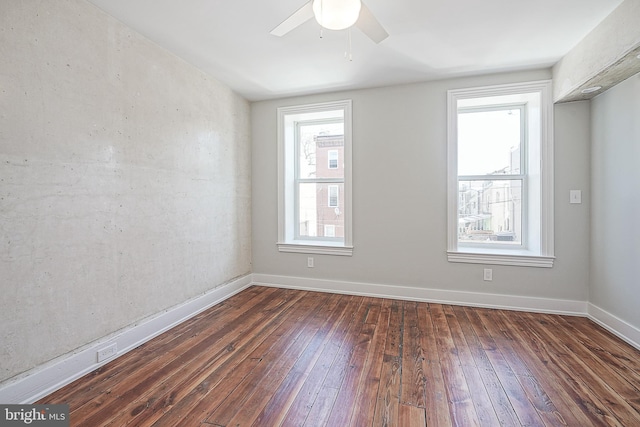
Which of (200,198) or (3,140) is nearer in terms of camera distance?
(3,140)

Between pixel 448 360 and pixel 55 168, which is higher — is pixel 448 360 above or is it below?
below

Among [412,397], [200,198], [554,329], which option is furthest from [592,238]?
[200,198]

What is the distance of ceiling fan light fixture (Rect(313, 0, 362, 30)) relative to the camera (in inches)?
56.1

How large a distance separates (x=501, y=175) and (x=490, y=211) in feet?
1.44

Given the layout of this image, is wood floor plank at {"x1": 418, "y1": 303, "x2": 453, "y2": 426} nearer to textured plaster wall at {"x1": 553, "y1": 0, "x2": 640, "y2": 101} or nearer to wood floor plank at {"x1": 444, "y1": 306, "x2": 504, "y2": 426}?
wood floor plank at {"x1": 444, "y1": 306, "x2": 504, "y2": 426}

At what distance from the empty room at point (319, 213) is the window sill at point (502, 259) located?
0.02 meters

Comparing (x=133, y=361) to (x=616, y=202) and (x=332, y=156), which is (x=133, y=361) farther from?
(x=616, y=202)

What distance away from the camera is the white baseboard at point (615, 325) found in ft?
7.32

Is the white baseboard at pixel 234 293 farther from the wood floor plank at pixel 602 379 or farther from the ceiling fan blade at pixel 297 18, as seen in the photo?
the ceiling fan blade at pixel 297 18

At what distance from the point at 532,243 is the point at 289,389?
3.01 m

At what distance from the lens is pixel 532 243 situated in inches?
123

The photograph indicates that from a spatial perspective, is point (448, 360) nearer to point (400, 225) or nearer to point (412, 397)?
point (412, 397)

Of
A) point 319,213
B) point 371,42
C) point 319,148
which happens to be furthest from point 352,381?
point 319,148

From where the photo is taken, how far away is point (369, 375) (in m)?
1.88
